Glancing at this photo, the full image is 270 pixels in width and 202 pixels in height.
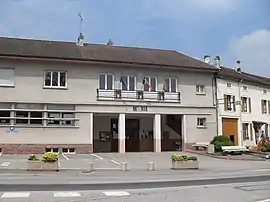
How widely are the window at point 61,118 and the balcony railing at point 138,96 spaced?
105 inches

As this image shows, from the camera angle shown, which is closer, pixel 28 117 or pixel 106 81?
pixel 28 117

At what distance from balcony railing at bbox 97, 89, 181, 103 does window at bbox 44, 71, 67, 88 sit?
282 cm

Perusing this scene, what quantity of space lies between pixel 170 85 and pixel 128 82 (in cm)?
377

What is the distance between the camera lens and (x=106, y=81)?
33281 millimetres

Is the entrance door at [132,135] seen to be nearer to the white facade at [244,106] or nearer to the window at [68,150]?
the window at [68,150]

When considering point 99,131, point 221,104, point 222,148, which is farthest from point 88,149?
point 221,104

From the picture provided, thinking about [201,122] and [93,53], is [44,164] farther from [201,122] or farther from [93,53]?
[201,122]

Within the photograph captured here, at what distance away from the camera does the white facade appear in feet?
123

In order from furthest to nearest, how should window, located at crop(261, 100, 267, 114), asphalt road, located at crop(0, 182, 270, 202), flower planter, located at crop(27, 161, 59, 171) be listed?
window, located at crop(261, 100, 267, 114) < flower planter, located at crop(27, 161, 59, 171) < asphalt road, located at crop(0, 182, 270, 202)

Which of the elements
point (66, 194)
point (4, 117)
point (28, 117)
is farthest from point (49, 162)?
point (4, 117)

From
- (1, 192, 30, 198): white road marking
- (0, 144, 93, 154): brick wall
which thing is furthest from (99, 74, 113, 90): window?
(1, 192, 30, 198): white road marking

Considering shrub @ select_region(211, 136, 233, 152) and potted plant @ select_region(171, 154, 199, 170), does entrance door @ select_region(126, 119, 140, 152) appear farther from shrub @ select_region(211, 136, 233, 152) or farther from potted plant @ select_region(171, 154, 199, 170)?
potted plant @ select_region(171, 154, 199, 170)

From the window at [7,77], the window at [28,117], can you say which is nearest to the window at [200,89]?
the window at [28,117]

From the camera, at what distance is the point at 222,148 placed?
32125mm
